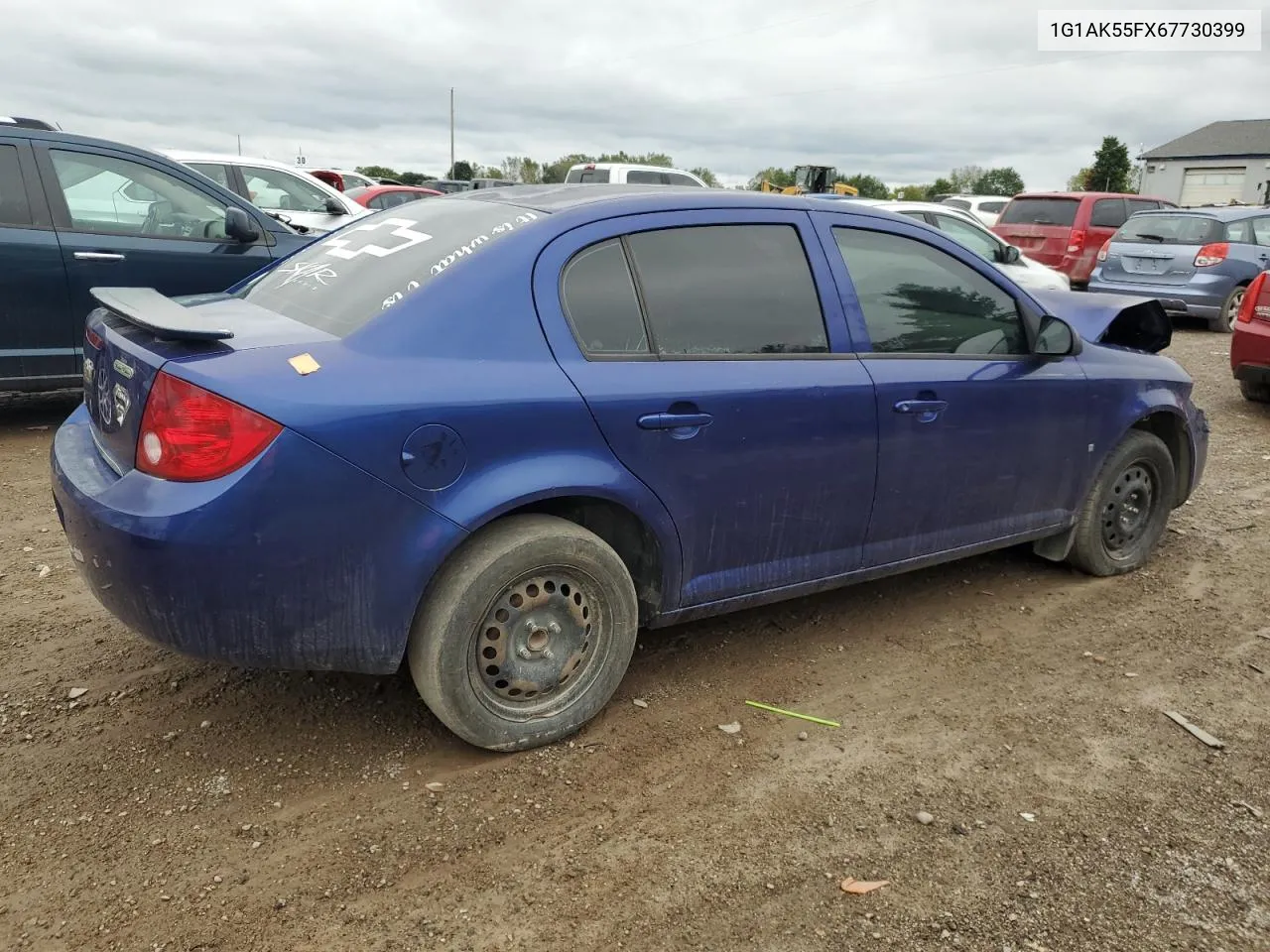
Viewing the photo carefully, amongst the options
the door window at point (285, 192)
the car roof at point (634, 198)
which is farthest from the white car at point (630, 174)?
the car roof at point (634, 198)

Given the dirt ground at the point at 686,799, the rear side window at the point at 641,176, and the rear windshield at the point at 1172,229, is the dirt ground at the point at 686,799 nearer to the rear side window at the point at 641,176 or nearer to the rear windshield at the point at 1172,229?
the rear windshield at the point at 1172,229

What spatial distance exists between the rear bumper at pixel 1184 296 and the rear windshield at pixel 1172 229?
58 centimetres

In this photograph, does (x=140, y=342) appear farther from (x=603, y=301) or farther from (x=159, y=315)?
(x=603, y=301)

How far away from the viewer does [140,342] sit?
110 inches

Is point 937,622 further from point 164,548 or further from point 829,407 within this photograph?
point 164,548

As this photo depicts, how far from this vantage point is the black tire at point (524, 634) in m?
2.73

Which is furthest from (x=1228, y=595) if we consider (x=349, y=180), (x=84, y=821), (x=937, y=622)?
(x=349, y=180)

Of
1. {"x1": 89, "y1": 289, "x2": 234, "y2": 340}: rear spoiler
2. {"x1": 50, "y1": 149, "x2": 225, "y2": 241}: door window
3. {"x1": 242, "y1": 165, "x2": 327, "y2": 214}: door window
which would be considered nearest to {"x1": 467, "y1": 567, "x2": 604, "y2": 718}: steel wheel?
{"x1": 89, "y1": 289, "x2": 234, "y2": 340}: rear spoiler

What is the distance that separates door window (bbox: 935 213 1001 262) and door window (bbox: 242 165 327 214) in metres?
6.83

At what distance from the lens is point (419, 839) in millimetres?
2574

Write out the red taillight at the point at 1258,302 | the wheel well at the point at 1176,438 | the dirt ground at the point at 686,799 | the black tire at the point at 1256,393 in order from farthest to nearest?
the black tire at the point at 1256,393, the red taillight at the point at 1258,302, the wheel well at the point at 1176,438, the dirt ground at the point at 686,799

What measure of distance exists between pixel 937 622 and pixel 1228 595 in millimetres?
1451

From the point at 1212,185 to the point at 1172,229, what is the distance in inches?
2224

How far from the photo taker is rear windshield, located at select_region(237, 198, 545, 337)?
114 inches
